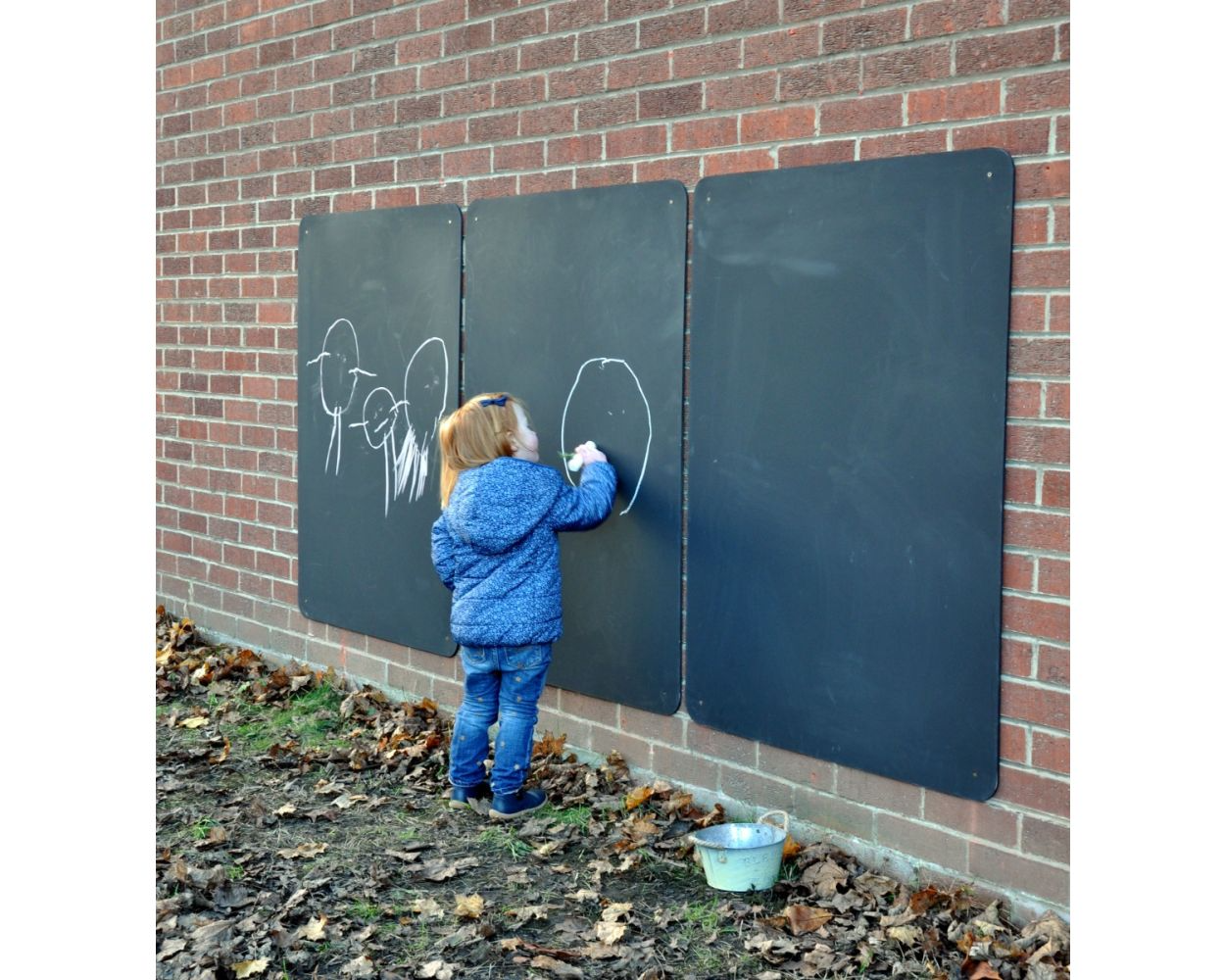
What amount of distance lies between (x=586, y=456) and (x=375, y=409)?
1.55 m

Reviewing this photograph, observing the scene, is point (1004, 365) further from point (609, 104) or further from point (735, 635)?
point (609, 104)

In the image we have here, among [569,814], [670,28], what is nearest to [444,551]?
[569,814]

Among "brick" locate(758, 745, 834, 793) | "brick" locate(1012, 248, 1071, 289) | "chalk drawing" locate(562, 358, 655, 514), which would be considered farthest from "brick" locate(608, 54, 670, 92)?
"brick" locate(758, 745, 834, 793)

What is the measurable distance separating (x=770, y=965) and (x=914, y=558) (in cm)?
126

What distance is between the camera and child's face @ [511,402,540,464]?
4809 millimetres

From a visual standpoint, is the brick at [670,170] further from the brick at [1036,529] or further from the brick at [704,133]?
the brick at [1036,529]

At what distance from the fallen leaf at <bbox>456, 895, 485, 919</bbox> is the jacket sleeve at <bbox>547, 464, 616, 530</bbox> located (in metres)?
1.33

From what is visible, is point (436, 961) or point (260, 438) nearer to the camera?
point (436, 961)

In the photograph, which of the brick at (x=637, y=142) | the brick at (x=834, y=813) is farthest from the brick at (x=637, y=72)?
the brick at (x=834, y=813)

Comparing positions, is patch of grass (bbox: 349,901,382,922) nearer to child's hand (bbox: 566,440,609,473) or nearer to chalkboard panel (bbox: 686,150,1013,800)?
chalkboard panel (bbox: 686,150,1013,800)

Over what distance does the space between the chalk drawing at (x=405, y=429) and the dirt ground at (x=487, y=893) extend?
1106 mm

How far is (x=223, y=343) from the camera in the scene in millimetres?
7117

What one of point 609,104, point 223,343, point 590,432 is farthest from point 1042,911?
point 223,343

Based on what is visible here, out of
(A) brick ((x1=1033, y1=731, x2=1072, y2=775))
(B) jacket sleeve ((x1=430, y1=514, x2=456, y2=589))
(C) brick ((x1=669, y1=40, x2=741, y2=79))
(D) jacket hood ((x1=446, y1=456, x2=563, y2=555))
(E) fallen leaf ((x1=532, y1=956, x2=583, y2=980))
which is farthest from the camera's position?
(B) jacket sleeve ((x1=430, y1=514, x2=456, y2=589))
